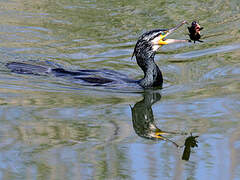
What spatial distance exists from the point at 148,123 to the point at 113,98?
1.30 m

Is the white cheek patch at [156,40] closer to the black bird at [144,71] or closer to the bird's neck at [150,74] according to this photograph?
the black bird at [144,71]

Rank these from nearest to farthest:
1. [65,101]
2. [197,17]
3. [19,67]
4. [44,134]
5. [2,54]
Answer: [44,134], [65,101], [19,67], [2,54], [197,17]

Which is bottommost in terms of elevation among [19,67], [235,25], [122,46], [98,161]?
[98,161]

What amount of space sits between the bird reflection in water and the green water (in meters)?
0.03

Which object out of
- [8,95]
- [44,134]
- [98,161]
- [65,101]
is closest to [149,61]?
[65,101]

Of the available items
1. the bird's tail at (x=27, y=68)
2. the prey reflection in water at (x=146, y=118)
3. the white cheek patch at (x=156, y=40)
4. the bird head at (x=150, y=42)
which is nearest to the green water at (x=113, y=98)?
the prey reflection in water at (x=146, y=118)

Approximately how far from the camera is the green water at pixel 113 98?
535 cm

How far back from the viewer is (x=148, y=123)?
6.77m

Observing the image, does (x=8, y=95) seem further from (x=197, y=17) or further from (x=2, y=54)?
(x=197, y=17)

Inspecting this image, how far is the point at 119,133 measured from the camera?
6273 millimetres

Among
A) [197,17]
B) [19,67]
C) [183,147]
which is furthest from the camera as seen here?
[197,17]

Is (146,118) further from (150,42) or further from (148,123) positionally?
(150,42)

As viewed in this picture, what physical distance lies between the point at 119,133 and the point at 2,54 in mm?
5407

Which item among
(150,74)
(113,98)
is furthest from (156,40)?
(113,98)
